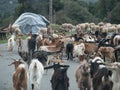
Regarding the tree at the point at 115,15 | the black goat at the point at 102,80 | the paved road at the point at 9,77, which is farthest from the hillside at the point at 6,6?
the black goat at the point at 102,80

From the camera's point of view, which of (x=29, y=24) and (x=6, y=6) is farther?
(x=6, y=6)

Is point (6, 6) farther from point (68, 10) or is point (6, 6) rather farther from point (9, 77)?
point (9, 77)

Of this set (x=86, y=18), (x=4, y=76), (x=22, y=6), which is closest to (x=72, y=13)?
(x=86, y=18)

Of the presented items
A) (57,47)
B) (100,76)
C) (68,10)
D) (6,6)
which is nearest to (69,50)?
(57,47)

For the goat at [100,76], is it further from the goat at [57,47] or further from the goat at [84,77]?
the goat at [57,47]

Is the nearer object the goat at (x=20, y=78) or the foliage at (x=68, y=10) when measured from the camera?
the goat at (x=20, y=78)

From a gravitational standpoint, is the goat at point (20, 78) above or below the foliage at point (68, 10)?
below

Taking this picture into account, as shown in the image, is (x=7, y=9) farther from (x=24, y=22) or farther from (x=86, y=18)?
(x=24, y=22)

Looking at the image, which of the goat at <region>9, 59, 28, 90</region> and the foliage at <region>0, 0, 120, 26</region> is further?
the foliage at <region>0, 0, 120, 26</region>

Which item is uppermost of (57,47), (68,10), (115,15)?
(68,10)

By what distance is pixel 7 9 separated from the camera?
102 metres

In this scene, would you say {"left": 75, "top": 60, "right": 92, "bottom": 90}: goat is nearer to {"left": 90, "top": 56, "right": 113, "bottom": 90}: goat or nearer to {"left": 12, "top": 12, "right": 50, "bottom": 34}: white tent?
{"left": 90, "top": 56, "right": 113, "bottom": 90}: goat

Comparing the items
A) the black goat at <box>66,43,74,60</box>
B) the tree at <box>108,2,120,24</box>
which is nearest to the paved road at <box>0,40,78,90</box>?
the black goat at <box>66,43,74,60</box>

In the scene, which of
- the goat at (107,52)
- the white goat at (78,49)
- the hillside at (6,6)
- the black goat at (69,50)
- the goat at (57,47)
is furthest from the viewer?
the hillside at (6,6)
